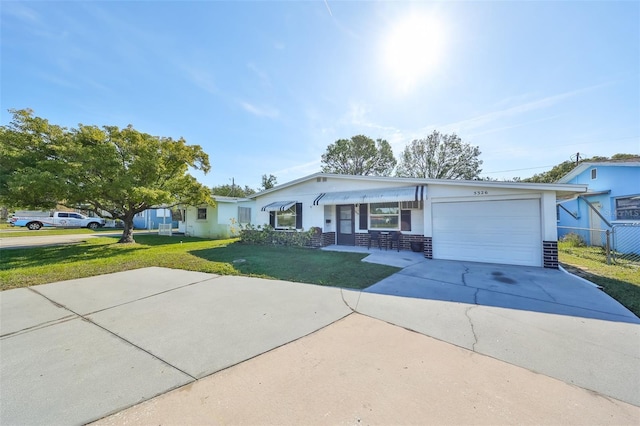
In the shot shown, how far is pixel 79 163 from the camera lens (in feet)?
32.7

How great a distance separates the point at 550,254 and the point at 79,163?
1759 cm

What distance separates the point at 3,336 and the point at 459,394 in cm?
626

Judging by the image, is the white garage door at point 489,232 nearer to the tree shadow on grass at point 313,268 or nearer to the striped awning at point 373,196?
the striped awning at point 373,196

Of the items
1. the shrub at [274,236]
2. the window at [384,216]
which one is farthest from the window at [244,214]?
the window at [384,216]

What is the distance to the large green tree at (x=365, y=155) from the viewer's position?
31.4 meters

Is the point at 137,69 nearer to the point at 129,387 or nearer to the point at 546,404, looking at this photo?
the point at 129,387

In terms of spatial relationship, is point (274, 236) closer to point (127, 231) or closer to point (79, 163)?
point (127, 231)

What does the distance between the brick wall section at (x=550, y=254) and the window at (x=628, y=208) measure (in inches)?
301

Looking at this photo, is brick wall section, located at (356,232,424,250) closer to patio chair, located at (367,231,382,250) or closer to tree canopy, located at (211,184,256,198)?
patio chair, located at (367,231,382,250)

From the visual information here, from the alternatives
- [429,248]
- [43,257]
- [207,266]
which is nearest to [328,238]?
[429,248]

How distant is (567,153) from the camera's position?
979 inches

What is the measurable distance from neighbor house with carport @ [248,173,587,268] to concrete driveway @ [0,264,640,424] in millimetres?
4838

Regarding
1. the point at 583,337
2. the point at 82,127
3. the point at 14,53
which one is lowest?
the point at 583,337

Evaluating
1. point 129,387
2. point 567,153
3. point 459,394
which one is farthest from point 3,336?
point 567,153
